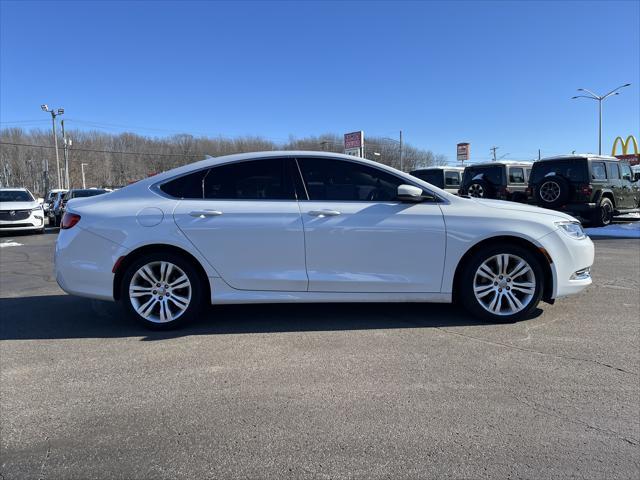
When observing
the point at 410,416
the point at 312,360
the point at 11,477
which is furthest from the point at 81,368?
the point at 410,416

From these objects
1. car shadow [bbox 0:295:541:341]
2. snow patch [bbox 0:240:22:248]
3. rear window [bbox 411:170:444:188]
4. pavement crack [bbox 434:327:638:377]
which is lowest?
pavement crack [bbox 434:327:638:377]

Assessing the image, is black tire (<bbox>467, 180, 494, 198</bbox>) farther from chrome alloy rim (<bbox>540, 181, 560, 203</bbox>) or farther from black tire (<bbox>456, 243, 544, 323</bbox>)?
black tire (<bbox>456, 243, 544, 323</bbox>)

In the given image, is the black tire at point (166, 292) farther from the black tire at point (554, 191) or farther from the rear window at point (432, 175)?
the rear window at point (432, 175)

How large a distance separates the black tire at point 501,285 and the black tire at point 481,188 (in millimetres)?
13653

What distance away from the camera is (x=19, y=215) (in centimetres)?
1542

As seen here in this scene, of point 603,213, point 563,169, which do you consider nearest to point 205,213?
point 563,169

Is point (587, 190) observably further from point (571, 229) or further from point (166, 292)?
point (166, 292)

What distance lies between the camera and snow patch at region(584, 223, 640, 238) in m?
12.4

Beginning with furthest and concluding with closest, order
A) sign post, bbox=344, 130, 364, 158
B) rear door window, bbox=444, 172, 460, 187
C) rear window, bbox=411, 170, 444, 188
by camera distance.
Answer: sign post, bbox=344, 130, 364, 158, rear door window, bbox=444, 172, 460, 187, rear window, bbox=411, 170, 444, 188

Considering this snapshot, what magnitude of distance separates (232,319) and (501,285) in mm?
2708

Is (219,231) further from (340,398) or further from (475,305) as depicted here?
(475,305)

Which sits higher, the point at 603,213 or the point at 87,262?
the point at 603,213

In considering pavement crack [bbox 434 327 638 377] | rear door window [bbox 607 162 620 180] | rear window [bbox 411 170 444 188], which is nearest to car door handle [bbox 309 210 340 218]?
pavement crack [bbox 434 327 638 377]

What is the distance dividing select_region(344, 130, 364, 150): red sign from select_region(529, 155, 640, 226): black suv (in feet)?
81.8
